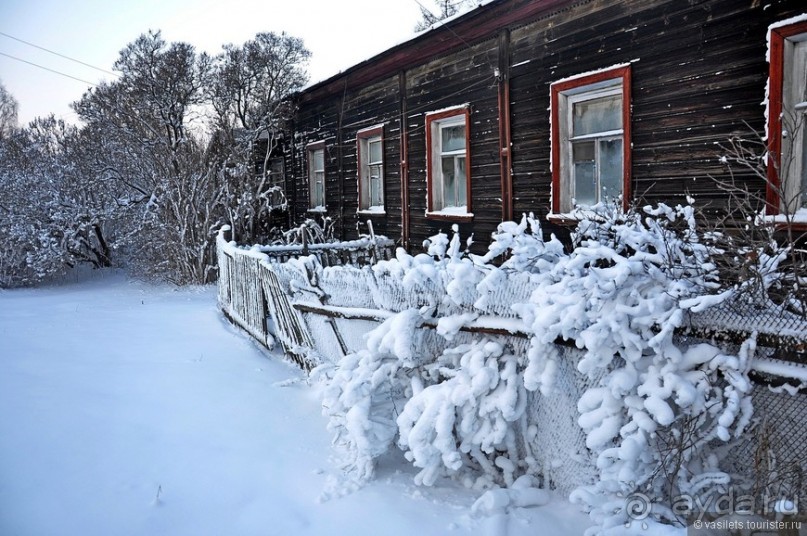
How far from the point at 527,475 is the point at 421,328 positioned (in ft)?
3.58

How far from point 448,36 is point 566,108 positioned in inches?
104

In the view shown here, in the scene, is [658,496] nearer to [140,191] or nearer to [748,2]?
[748,2]

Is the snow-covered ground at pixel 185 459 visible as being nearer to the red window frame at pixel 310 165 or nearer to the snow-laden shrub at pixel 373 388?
the snow-laden shrub at pixel 373 388

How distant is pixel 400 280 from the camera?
377 centimetres

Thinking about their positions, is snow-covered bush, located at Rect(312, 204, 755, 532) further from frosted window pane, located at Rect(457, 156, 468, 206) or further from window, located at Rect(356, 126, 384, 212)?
window, located at Rect(356, 126, 384, 212)

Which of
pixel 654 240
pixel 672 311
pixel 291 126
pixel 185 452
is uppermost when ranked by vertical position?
pixel 291 126

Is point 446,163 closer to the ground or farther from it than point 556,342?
farther from it

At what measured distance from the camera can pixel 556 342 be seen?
298cm

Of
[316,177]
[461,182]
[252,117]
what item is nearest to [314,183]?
[316,177]

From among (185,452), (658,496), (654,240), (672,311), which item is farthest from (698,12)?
(185,452)

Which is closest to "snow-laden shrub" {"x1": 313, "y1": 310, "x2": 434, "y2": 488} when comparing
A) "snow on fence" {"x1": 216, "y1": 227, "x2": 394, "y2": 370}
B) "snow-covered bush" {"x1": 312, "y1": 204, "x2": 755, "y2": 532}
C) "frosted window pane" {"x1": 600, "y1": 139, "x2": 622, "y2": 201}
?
"snow-covered bush" {"x1": 312, "y1": 204, "x2": 755, "y2": 532}

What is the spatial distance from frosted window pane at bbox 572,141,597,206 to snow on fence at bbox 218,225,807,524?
11.5ft

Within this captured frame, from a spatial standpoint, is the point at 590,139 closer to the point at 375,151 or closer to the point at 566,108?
the point at 566,108

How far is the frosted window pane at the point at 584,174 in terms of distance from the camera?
6559 mm
